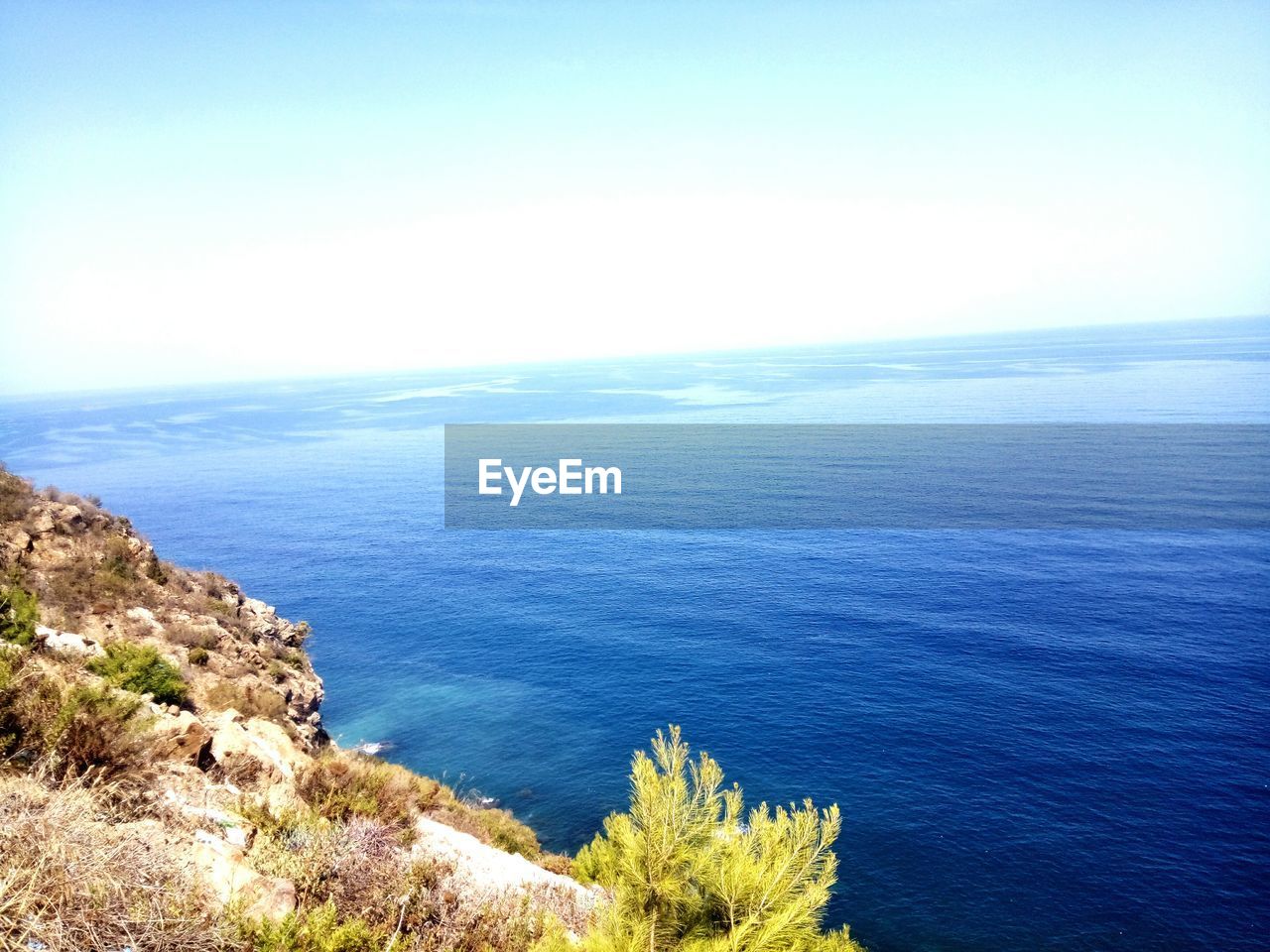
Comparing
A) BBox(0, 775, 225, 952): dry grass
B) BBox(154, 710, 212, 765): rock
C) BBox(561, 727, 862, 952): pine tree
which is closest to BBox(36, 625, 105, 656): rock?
BBox(154, 710, 212, 765): rock

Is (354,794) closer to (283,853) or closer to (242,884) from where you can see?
(283,853)

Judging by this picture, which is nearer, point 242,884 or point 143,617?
point 242,884

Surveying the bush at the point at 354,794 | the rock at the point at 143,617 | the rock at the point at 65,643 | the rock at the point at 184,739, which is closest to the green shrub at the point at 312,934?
the bush at the point at 354,794

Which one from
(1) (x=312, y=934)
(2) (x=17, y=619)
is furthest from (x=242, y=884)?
(2) (x=17, y=619)

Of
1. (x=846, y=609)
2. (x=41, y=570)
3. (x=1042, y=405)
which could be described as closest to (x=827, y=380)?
(x=1042, y=405)

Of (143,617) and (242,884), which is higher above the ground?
(242,884)

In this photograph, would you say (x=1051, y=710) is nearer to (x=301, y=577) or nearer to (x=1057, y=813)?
(x=1057, y=813)

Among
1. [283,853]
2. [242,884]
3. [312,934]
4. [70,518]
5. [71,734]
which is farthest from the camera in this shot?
[70,518]
